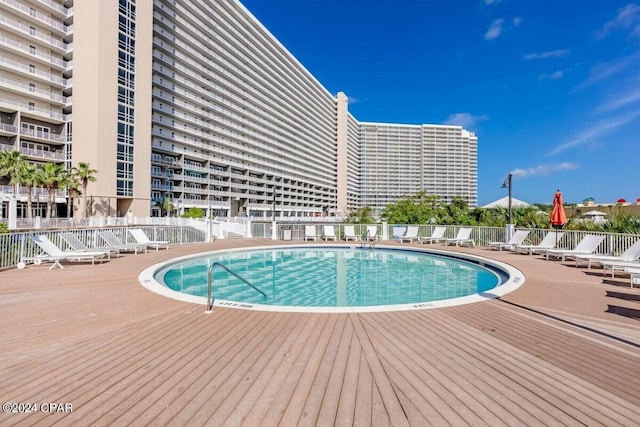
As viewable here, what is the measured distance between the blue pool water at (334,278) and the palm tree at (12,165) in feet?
85.1

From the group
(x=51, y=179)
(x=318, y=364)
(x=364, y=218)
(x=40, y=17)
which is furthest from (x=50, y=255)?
(x=40, y=17)

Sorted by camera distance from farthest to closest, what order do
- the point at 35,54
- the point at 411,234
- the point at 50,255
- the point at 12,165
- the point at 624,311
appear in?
the point at 35,54, the point at 12,165, the point at 411,234, the point at 50,255, the point at 624,311

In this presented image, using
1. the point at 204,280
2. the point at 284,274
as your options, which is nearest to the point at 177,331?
the point at 204,280

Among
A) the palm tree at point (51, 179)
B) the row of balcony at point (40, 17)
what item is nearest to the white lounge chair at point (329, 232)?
the palm tree at point (51, 179)

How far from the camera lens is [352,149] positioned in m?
105

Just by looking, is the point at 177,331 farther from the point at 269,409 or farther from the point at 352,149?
the point at 352,149

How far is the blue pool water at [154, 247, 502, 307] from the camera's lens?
7.41m

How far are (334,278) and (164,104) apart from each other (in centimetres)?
4281

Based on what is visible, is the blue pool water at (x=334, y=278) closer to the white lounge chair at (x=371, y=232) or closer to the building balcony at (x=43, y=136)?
the white lounge chair at (x=371, y=232)

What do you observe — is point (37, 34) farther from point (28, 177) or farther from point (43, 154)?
point (28, 177)

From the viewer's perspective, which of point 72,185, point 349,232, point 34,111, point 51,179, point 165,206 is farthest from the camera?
point 165,206

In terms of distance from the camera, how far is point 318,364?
298 cm

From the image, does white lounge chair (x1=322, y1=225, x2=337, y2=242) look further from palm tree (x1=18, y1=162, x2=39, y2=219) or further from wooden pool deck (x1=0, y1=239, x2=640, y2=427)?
palm tree (x1=18, y1=162, x2=39, y2=219)

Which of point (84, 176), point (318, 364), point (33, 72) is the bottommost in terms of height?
point (318, 364)
